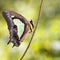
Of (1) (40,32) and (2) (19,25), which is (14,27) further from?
(1) (40,32)

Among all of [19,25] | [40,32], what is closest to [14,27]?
[19,25]

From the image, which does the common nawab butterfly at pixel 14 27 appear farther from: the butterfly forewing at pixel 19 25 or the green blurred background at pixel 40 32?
the green blurred background at pixel 40 32

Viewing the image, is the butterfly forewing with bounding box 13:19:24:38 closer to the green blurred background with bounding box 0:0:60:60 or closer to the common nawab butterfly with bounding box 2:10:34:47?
the common nawab butterfly with bounding box 2:10:34:47

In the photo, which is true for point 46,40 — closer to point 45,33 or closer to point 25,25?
point 45,33

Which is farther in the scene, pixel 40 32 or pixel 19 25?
pixel 40 32

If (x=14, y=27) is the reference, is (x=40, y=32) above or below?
below

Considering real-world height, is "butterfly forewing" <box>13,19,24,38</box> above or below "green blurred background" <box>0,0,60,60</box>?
above

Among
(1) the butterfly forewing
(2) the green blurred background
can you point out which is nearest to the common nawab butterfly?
(1) the butterfly forewing

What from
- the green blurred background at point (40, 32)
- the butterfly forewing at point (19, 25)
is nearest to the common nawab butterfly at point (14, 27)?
the butterfly forewing at point (19, 25)

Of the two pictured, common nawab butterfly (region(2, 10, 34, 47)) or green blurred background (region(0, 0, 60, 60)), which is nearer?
common nawab butterfly (region(2, 10, 34, 47))

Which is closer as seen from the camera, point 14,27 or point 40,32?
point 14,27
